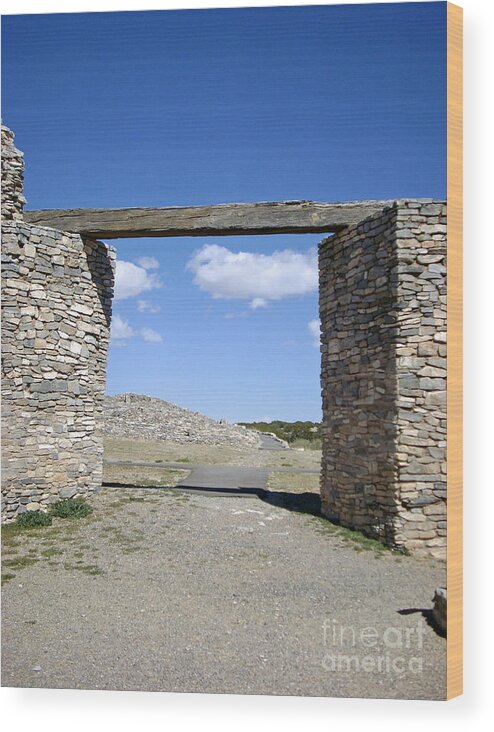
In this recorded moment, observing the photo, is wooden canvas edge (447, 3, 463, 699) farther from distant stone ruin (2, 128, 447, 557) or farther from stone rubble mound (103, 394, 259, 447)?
stone rubble mound (103, 394, 259, 447)

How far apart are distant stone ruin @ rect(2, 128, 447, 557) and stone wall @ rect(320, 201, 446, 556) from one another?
0.05ft

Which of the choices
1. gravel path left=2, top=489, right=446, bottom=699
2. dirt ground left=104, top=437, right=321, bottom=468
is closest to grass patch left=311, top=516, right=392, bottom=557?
gravel path left=2, top=489, right=446, bottom=699

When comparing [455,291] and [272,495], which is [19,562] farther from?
[455,291]

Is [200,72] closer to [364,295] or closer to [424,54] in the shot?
[424,54]

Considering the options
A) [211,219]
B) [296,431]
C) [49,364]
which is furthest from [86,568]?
[296,431]

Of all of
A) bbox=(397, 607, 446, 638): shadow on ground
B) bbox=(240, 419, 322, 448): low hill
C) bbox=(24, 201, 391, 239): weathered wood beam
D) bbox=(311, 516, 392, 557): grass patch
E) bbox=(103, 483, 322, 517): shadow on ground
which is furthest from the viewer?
bbox=(240, 419, 322, 448): low hill

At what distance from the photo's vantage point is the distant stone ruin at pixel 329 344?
652 centimetres

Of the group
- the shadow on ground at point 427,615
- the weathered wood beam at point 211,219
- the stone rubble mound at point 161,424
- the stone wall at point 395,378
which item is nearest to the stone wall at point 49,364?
the weathered wood beam at point 211,219

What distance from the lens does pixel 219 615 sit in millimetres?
4906

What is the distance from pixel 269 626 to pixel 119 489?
538 cm

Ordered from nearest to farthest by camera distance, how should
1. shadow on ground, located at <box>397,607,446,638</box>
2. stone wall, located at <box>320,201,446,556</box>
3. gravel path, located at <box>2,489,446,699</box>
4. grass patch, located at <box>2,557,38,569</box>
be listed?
gravel path, located at <box>2,489,446,699</box> < shadow on ground, located at <box>397,607,446,638</box> < grass patch, located at <box>2,557,38,569</box> < stone wall, located at <box>320,201,446,556</box>

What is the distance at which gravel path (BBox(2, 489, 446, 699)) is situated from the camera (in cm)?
419

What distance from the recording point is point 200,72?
5059 mm

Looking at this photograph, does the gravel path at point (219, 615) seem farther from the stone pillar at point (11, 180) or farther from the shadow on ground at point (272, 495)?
the stone pillar at point (11, 180)
